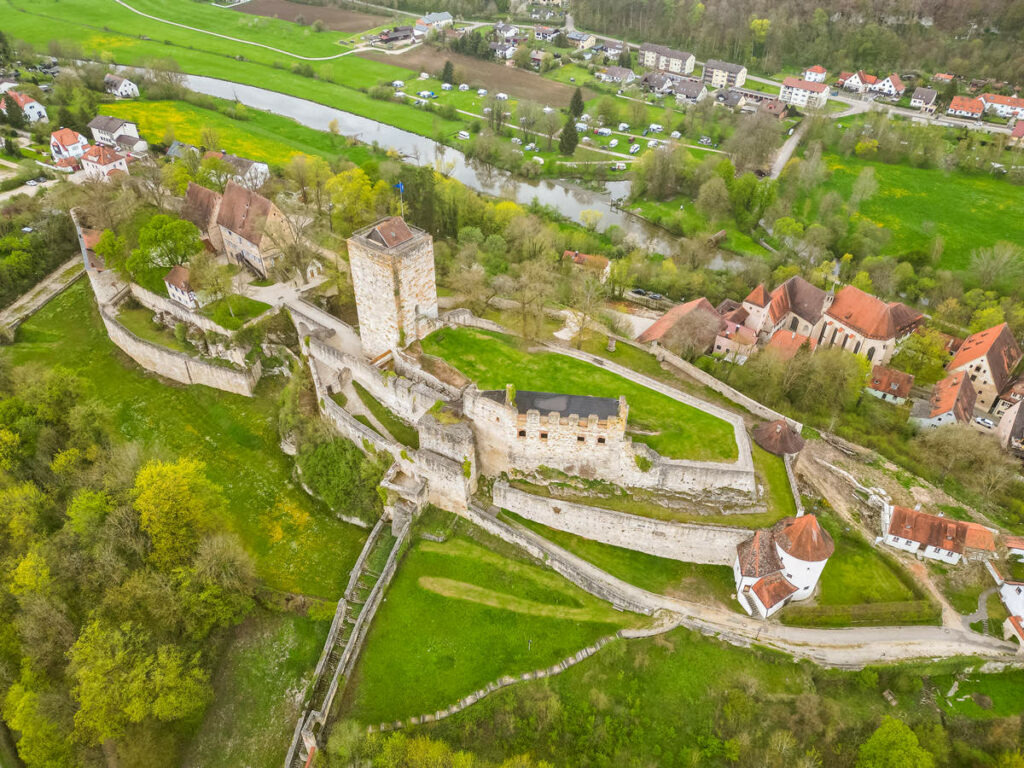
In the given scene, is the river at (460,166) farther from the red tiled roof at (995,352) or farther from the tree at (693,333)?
the red tiled roof at (995,352)

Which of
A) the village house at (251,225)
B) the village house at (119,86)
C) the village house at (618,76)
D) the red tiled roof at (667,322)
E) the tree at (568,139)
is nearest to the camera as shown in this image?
the village house at (251,225)

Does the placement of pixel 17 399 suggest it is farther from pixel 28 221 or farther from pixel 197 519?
pixel 28 221

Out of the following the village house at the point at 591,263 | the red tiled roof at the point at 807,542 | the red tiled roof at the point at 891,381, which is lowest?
the red tiled roof at the point at 891,381

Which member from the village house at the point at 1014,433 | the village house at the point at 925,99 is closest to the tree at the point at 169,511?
the village house at the point at 1014,433

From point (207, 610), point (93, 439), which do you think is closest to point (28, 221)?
point (93, 439)

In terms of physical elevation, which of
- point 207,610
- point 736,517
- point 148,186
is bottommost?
point 207,610

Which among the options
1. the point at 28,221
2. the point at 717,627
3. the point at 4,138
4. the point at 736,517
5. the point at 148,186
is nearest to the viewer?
the point at 717,627
